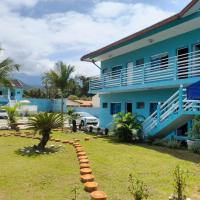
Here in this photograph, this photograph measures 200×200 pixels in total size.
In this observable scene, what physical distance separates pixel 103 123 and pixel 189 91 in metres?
15.9

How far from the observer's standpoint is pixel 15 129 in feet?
76.9

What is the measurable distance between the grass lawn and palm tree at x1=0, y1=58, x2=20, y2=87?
11758mm

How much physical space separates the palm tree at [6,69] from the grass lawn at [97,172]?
11758 millimetres

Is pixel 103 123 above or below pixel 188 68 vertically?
below

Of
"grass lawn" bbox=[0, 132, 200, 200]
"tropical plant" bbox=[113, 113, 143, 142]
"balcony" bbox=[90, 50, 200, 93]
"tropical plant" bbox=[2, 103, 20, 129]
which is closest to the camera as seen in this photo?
"grass lawn" bbox=[0, 132, 200, 200]

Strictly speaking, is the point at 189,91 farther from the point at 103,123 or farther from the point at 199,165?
the point at 103,123

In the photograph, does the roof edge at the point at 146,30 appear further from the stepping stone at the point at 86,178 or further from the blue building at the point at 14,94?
the blue building at the point at 14,94

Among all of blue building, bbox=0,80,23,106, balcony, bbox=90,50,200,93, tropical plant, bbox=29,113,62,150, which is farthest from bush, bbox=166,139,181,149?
blue building, bbox=0,80,23,106

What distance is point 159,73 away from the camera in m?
18.7

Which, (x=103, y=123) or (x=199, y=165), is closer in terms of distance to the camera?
(x=199, y=165)

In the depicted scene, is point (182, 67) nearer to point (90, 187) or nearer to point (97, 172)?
point (97, 172)

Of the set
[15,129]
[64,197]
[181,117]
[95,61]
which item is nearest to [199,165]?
[181,117]

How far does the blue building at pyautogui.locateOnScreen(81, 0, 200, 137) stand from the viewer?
15242 mm

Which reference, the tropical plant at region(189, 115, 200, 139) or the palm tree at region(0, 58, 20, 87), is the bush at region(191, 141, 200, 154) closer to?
the tropical plant at region(189, 115, 200, 139)
